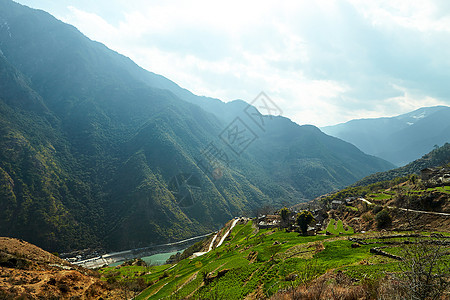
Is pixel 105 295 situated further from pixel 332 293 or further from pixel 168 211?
pixel 168 211

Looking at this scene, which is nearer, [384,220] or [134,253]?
[384,220]

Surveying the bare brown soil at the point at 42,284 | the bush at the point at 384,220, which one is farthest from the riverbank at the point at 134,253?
the bush at the point at 384,220

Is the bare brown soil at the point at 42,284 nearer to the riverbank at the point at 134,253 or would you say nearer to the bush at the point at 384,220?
the bush at the point at 384,220

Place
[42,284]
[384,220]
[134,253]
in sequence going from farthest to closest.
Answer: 1. [134,253]
2. [384,220]
3. [42,284]

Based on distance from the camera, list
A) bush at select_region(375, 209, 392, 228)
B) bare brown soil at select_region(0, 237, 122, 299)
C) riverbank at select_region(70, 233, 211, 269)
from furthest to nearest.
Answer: riverbank at select_region(70, 233, 211, 269), bush at select_region(375, 209, 392, 228), bare brown soil at select_region(0, 237, 122, 299)

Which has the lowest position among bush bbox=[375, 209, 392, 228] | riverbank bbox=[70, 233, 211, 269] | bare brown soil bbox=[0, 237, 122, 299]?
riverbank bbox=[70, 233, 211, 269]

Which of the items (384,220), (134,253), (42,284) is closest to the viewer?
(42,284)

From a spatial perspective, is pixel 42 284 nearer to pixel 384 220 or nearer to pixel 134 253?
pixel 384 220

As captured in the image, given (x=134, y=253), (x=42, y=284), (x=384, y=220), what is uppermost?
(x=384, y=220)

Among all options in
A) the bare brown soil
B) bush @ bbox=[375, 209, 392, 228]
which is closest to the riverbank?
the bare brown soil

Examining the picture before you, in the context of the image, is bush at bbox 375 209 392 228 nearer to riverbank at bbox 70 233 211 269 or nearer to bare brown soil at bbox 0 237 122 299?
bare brown soil at bbox 0 237 122 299

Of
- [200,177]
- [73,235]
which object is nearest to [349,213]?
[73,235]

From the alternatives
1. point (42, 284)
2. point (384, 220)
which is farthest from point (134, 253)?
point (384, 220)

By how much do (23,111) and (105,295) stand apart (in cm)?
22596
